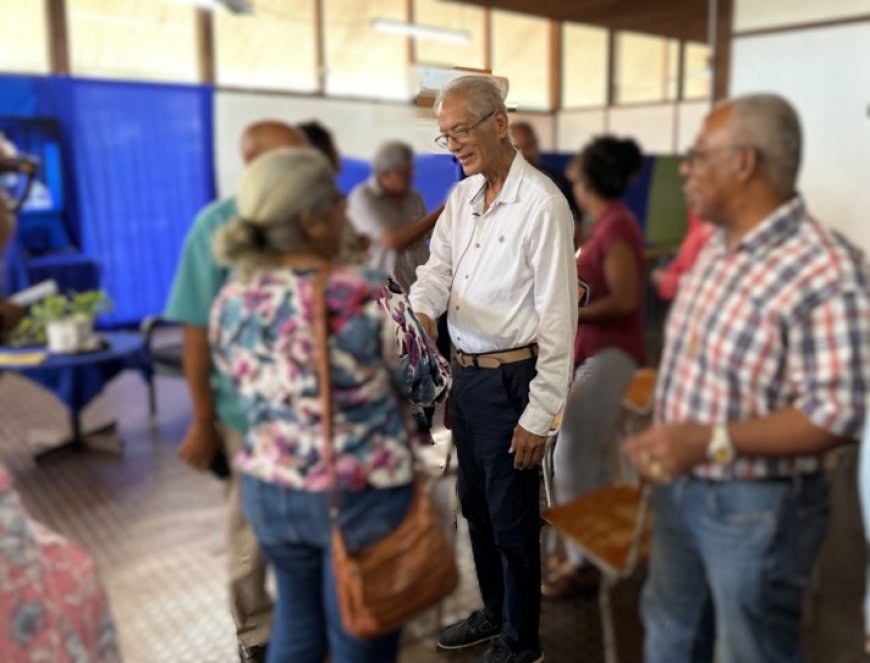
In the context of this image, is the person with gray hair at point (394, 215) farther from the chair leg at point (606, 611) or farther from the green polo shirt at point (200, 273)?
the chair leg at point (606, 611)

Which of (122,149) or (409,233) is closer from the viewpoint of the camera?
(409,233)

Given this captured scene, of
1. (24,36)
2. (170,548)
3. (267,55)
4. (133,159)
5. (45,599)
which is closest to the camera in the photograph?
(45,599)

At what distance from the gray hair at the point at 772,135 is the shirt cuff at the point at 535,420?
1.01 feet

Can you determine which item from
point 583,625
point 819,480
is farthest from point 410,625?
point 819,480

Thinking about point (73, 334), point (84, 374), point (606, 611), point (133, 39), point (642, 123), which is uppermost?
point (133, 39)

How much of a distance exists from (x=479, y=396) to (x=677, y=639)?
280mm

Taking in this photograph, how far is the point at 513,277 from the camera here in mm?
759

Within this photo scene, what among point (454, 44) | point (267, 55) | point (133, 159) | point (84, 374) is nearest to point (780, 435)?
point (454, 44)

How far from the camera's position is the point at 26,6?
7246mm

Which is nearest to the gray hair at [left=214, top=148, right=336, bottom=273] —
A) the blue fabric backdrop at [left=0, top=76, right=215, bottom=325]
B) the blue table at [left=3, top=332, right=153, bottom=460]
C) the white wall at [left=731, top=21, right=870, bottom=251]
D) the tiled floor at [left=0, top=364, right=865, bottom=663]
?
the tiled floor at [left=0, top=364, right=865, bottom=663]

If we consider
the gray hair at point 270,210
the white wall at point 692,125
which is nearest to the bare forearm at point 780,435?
the white wall at point 692,125

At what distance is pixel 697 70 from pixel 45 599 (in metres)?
0.88

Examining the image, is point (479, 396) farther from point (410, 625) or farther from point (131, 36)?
point (131, 36)

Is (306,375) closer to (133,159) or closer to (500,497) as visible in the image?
(500,497)
